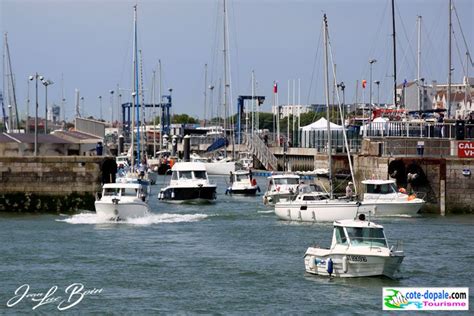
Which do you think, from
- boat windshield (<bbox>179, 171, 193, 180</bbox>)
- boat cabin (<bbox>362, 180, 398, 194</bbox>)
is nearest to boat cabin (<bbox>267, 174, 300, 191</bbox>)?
boat windshield (<bbox>179, 171, 193, 180</bbox>)

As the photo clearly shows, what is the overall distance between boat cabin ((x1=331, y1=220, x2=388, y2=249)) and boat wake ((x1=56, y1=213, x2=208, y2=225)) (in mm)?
19985

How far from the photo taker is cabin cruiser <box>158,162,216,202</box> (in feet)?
239

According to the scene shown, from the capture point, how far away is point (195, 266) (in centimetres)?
4178

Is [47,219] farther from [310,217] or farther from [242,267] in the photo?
[242,267]

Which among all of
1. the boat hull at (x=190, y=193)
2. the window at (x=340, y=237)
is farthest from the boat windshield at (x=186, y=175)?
the window at (x=340, y=237)

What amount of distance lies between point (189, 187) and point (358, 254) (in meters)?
36.0

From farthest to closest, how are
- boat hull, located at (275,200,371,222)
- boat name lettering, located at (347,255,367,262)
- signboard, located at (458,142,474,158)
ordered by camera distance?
signboard, located at (458,142,474,158) → boat hull, located at (275,200,371,222) → boat name lettering, located at (347,255,367,262)

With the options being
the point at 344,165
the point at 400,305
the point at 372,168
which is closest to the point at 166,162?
the point at 344,165

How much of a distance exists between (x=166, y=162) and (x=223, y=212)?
61.2 meters

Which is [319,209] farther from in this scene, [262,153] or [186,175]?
[262,153]

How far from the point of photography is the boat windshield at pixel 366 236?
37750mm

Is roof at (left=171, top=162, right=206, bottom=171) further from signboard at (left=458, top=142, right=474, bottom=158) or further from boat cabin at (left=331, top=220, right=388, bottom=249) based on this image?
boat cabin at (left=331, top=220, right=388, bottom=249)

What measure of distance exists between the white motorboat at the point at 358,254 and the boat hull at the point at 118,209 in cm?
1946

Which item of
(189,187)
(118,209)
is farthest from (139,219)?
(189,187)
